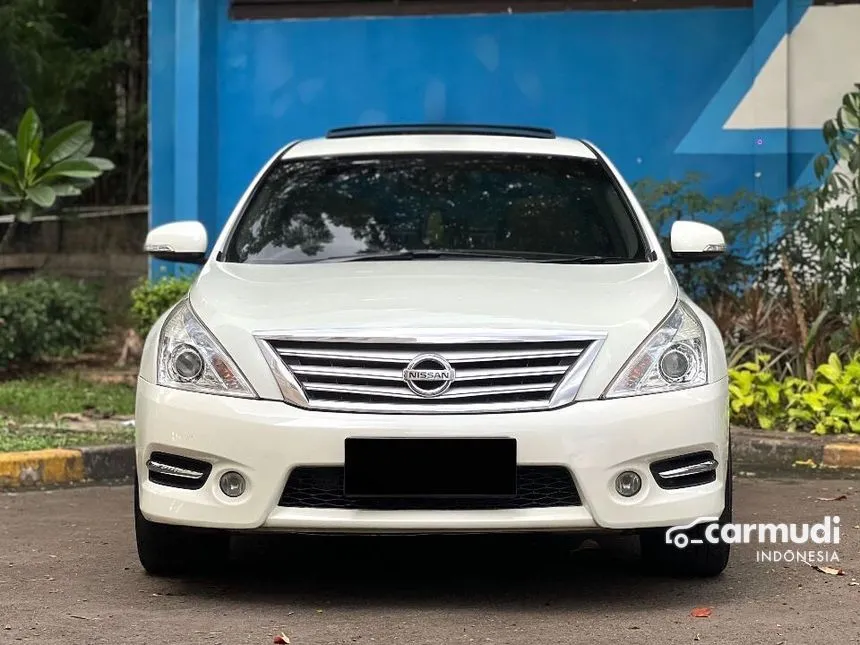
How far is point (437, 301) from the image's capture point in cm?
479

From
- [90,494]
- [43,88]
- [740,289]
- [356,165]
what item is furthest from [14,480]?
[43,88]

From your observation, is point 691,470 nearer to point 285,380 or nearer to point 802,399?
point 285,380

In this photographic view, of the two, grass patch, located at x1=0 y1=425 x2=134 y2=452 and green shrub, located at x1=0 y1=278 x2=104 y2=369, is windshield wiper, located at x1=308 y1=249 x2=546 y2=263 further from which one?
green shrub, located at x1=0 y1=278 x2=104 y2=369

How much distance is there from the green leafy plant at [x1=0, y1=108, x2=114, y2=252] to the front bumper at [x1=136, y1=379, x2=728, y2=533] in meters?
6.80

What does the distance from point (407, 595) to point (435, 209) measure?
163 cm

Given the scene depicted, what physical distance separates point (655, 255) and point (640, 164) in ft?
20.1

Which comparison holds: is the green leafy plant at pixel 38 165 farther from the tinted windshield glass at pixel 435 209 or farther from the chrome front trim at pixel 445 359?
the chrome front trim at pixel 445 359

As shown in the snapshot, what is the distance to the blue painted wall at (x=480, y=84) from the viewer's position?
11398 mm

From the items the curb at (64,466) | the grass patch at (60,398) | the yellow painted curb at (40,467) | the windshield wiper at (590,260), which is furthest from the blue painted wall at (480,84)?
the windshield wiper at (590,260)

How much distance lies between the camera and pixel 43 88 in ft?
61.9

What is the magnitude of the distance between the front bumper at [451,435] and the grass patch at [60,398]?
4.33 m

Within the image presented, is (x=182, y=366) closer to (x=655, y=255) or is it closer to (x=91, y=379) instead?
(x=655, y=255)

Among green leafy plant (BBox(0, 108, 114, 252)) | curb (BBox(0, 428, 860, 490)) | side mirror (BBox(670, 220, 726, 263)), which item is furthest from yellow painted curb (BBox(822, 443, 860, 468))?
green leafy plant (BBox(0, 108, 114, 252))

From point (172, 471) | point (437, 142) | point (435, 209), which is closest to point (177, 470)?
point (172, 471)
